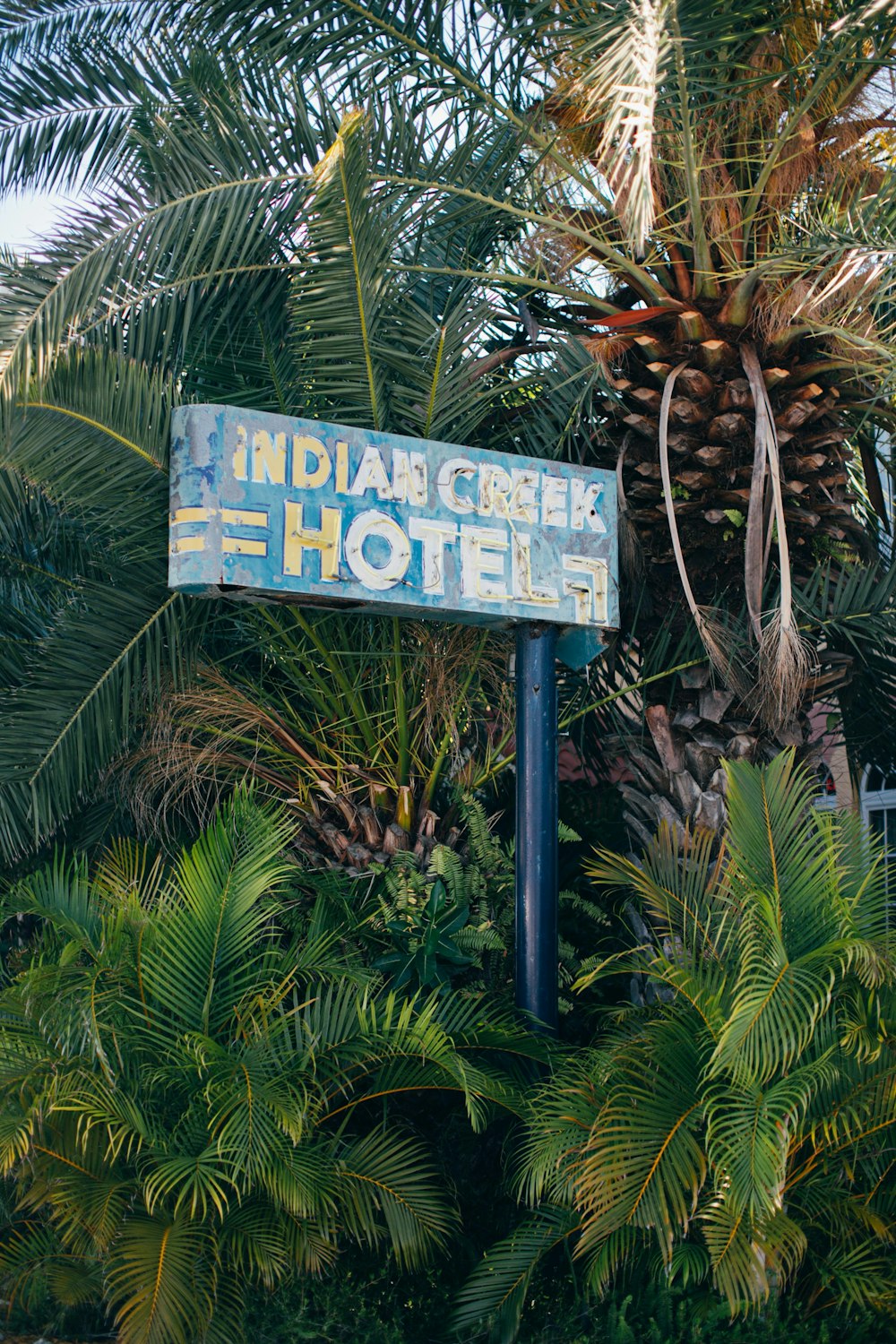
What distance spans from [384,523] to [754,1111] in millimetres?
3028

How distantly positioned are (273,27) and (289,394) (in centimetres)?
188

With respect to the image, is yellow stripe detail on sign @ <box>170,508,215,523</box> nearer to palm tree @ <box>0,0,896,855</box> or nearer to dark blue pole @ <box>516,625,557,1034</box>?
palm tree @ <box>0,0,896,855</box>

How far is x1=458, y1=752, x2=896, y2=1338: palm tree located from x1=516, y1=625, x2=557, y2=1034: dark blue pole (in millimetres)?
750

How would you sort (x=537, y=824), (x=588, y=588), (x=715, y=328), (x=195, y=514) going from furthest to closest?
(x=715, y=328) < (x=588, y=588) < (x=537, y=824) < (x=195, y=514)

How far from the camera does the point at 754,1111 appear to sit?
478 centimetres

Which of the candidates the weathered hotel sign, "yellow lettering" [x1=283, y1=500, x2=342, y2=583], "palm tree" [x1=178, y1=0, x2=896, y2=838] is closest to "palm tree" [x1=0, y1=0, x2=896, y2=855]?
"palm tree" [x1=178, y1=0, x2=896, y2=838]

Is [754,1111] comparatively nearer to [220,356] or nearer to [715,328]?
[715,328]

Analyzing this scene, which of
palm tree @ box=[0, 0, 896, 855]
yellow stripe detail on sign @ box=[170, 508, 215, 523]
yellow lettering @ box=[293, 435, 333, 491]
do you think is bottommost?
yellow stripe detail on sign @ box=[170, 508, 215, 523]

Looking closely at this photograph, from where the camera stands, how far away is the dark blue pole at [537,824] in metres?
6.41

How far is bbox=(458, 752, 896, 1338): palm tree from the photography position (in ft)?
15.9

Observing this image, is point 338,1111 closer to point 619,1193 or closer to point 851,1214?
point 619,1193

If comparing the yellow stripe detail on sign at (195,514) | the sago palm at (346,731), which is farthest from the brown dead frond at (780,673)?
the yellow stripe detail on sign at (195,514)

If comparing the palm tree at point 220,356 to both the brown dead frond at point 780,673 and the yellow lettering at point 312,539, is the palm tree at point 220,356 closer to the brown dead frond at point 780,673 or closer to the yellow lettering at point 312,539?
the yellow lettering at point 312,539

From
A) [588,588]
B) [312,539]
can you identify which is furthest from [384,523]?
[588,588]
